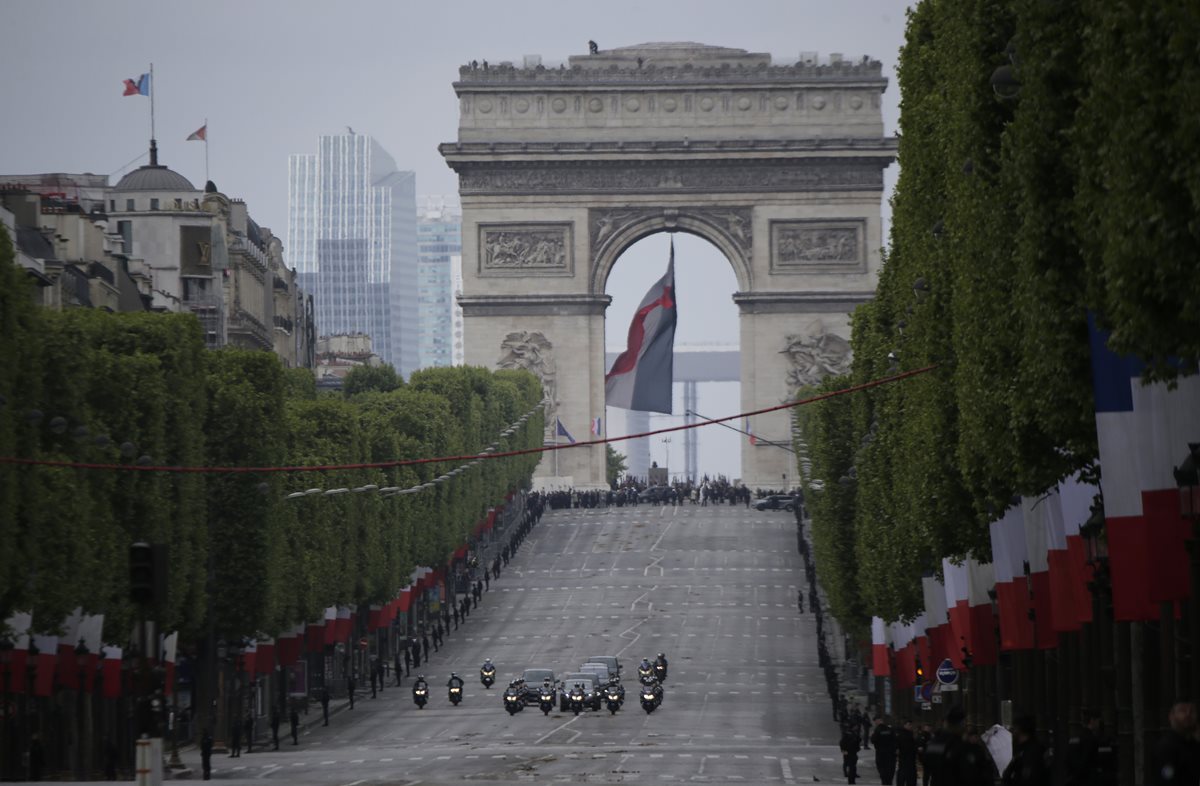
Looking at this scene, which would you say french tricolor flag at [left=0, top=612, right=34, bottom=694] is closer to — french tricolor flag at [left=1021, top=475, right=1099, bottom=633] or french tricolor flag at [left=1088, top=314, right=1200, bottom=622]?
french tricolor flag at [left=1021, top=475, right=1099, bottom=633]

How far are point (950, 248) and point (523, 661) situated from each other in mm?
45646

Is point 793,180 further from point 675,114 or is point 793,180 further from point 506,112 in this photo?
point 506,112

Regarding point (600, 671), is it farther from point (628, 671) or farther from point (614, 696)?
point (628, 671)

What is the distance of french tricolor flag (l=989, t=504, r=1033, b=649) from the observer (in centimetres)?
3503

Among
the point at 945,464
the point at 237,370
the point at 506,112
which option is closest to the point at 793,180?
the point at 506,112

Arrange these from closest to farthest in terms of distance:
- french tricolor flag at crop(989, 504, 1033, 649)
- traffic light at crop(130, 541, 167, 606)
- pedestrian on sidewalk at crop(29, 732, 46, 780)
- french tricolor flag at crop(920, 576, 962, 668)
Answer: traffic light at crop(130, 541, 167, 606) → french tricolor flag at crop(989, 504, 1033, 649) → pedestrian on sidewalk at crop(29, 732, 46, 780) → french tricolor flag at crop(920, 576, 962, 668)

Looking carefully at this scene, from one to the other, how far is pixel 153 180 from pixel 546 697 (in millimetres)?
53827

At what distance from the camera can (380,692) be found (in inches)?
3024

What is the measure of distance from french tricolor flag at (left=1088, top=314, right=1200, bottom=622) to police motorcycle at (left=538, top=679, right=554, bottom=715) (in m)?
43.4

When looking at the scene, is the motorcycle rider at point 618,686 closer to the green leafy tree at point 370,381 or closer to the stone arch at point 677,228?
the stone arch at point 677,228

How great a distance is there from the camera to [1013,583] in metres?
34.9

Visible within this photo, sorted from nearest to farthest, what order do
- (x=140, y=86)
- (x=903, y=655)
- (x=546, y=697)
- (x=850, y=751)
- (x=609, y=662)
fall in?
1. (x=850, y=751)
2. (x=903, y=655)
3. (x=546, y=697)
4. (x=609, y=662)
5. (x=140, y=86)

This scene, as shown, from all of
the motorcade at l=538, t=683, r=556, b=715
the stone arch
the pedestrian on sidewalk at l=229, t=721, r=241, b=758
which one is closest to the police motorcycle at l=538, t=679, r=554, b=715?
the motorcade at l=538, t=683, r=556, b=715

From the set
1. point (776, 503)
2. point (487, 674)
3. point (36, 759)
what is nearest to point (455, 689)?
point (487, 674)
